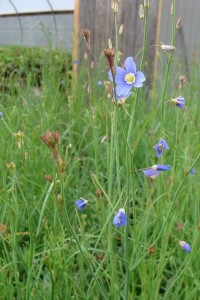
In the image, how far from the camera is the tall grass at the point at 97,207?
3.60ft

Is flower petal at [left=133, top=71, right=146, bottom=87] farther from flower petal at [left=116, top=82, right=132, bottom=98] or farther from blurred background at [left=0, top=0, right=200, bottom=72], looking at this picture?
blurred background at [left=0, top=0, right=200, bottom=72]

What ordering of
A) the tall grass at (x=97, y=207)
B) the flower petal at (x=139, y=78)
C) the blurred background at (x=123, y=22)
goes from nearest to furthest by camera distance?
the flower petal at (x=139, y=78)
the tall grass at (x=97, y=207)
the blurred background at (x=123, y=22)

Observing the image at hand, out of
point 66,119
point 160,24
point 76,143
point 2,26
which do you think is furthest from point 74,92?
point 2,26

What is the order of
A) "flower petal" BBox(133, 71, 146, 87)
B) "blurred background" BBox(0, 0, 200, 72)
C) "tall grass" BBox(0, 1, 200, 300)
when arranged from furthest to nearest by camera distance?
"blurred background" BBox(0, 0, 200, 72)
"tall grass" BBox(0, 1, 200, 300)
"flower petal" BBox(133, 71, 146, 87)

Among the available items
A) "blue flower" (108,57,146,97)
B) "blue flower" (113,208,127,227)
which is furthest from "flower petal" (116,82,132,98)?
"blue flower" (113,208,127,227)

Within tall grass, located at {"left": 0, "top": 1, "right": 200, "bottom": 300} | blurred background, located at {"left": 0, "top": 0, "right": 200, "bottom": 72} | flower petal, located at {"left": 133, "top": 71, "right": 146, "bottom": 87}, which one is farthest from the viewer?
blurred background, located at {"left": 0, "top": 0, "right": 200, "bottom": 72}

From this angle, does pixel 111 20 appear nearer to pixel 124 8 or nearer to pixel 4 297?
pixel 124 8

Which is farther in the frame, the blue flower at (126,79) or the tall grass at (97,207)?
the tall grass at (97,207)

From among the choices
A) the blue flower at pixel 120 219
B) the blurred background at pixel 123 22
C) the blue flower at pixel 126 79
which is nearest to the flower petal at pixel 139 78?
the blue flower at pixel 126 79

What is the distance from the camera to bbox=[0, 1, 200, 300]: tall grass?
110 cm

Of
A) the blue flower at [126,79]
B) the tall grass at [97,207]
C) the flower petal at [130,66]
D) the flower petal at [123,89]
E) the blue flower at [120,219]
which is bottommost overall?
the tall grass at [97,207]

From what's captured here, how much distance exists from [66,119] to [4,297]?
1785 millimetres

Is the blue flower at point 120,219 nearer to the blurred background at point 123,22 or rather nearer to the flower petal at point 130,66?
the flower petal at point 130,66

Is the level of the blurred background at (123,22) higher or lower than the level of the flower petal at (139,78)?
lower
